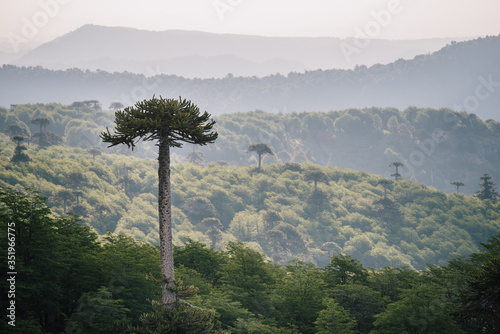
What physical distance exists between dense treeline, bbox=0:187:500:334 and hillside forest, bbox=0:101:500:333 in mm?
107

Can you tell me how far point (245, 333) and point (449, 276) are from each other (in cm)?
2020

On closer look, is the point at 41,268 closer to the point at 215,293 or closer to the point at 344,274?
the point at 215,293

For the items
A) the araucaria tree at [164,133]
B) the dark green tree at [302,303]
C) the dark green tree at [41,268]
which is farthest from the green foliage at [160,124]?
the dark green tree at [302,303]

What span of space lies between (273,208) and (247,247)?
124m

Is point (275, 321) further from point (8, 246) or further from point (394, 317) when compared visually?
point (8, 246)

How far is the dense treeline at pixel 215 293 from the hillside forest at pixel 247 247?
0.11 meters

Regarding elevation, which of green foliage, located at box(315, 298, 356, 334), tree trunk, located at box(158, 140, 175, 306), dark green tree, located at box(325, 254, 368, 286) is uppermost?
tree trunk, located at box(158, 140, 175, 306)

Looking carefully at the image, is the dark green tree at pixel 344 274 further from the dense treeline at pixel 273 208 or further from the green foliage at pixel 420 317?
the dense treeline at pixel 273 208

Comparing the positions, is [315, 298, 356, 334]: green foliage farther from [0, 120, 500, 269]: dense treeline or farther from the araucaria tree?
[0, 120, 500, 269]: dense treeline

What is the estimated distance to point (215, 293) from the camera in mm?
34875

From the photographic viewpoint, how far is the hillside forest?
2778cm

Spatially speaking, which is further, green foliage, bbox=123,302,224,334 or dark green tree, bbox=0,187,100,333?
dark green tree, bbox=0,187,100,333

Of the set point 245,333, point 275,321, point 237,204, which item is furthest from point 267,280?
point 237,204

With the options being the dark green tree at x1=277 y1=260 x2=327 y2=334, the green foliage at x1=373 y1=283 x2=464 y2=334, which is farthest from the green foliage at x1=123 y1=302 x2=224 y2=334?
the green foliage at x1=373 y1=283 x2=464 y2=334
